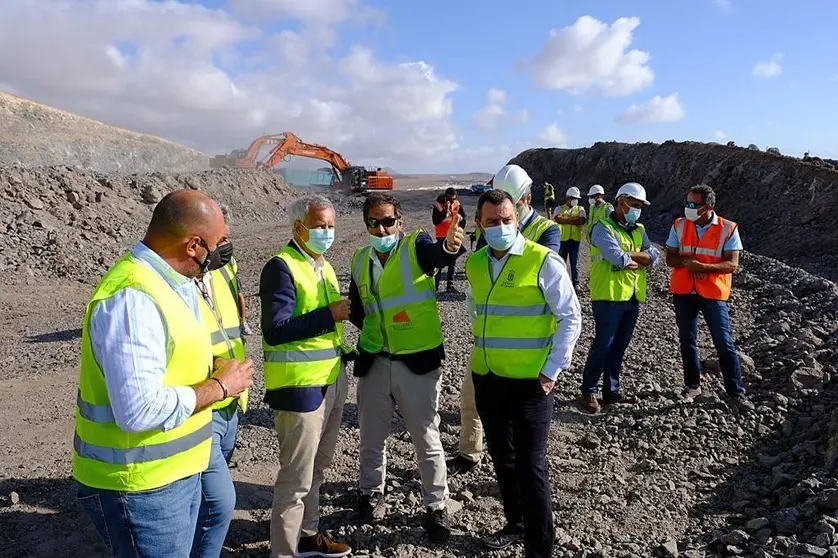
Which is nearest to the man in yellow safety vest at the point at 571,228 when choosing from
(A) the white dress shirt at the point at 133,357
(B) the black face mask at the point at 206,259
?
(B) the black face mask at the point at 206,259

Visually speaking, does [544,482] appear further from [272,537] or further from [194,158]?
[194,158]

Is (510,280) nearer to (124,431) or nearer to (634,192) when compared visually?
(124,431)

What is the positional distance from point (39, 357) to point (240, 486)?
4.61 m

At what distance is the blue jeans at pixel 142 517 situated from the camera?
2.05 m

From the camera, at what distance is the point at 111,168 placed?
4359 cm

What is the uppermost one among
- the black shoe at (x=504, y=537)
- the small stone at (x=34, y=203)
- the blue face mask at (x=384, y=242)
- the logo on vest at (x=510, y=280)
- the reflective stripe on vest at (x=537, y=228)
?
the small stone at (x=34, y=203)

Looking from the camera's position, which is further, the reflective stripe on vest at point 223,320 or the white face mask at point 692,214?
the white face mask at point 692,214

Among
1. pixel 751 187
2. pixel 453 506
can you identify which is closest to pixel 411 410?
pixel 453 506

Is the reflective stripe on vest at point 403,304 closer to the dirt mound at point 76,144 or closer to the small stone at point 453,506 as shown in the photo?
the small stone at point 453,506

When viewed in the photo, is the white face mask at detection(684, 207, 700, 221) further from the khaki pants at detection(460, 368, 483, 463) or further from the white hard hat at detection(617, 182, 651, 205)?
the khaki pants at detection(460, 368, 483, 463)

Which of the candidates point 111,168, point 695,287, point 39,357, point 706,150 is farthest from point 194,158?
point 695,287

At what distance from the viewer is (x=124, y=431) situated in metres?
1.98

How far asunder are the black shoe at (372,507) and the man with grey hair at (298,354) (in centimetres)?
59

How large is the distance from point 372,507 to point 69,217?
45.0 ft
